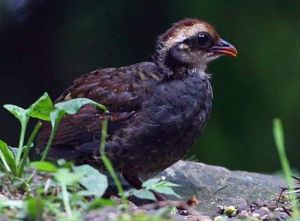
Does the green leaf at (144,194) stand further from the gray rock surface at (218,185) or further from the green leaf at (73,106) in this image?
the gray rock surface at (218,185)

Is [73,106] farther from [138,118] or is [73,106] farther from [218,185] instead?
[218,185]

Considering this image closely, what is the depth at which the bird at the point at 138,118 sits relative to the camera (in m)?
6.39

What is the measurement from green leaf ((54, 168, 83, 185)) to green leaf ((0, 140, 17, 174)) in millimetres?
563

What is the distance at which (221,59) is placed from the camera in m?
8.98

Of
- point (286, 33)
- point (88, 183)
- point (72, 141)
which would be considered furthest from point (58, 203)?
point (286, 33)

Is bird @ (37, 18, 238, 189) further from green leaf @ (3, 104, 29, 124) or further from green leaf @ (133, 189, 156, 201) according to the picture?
green leaf @ (133, 189, 156, 201)

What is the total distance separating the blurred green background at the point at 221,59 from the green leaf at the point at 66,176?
463cm

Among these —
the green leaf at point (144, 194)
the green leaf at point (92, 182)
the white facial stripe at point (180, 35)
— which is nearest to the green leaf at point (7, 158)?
the green leaf at point (92, 182)

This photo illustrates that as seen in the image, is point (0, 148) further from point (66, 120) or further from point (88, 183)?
point (66, 120)

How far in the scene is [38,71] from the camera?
962 centimetres

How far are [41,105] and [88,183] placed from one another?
3.00ft

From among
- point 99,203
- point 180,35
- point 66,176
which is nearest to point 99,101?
point 180,35

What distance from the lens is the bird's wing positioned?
6.43 metres

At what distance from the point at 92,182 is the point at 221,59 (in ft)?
16.2
